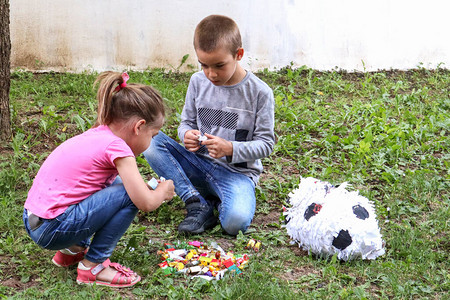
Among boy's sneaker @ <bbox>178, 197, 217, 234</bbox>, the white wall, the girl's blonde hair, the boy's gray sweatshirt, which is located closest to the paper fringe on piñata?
the boy's gray sweatshirt

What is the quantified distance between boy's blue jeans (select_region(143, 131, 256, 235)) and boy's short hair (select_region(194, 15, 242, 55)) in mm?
700

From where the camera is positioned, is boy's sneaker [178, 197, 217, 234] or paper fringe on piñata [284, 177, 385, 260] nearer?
paper fringe on piñata [284, 177, 385, 260]

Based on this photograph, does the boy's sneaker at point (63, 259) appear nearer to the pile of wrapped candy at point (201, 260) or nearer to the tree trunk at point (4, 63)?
the pile of wrapped candy at point (201, 260)

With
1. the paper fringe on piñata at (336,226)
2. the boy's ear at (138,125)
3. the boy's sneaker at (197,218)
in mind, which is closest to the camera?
the boy's ear at (138,125)

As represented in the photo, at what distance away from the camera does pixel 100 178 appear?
9.11 ft

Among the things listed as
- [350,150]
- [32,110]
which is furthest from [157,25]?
[350,150]

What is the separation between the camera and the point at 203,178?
377 cm

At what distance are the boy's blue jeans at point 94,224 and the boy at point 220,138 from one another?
28.8 inches

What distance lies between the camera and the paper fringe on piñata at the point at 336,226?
3.13 metres

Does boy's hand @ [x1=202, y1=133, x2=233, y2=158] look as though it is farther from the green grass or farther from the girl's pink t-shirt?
the girl's pink t-shirt

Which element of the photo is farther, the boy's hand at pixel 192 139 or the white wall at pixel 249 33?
the white wall at pixel 249 33

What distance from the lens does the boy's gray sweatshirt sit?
3.56m

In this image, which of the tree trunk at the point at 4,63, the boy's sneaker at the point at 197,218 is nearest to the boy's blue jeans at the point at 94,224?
the boy's sneaker at the point at 197,218

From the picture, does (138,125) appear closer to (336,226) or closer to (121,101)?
(121,101)
